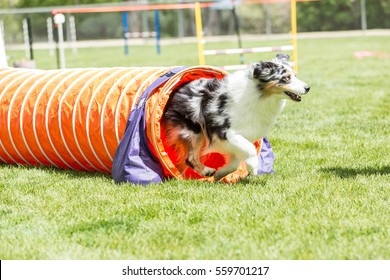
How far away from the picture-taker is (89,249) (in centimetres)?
361

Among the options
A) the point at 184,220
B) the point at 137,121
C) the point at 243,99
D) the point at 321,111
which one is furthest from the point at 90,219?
the point at 321,111

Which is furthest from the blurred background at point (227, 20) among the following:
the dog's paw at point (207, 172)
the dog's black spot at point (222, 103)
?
the dog's black spot at point (222, 103)

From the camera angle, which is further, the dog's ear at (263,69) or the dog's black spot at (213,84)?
the dog's black spot at (213,84)

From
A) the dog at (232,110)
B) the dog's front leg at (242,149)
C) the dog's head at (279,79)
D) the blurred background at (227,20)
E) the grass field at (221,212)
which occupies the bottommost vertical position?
the blurred background at (227,20)

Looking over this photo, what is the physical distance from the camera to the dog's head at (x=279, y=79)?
4.92 m

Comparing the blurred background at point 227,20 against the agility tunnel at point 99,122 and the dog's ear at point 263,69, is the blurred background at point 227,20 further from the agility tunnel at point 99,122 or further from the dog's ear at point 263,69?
the dog's ear at point 263,69

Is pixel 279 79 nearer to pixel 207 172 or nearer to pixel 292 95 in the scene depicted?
pixel 292 95

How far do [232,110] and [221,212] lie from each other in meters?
1.12

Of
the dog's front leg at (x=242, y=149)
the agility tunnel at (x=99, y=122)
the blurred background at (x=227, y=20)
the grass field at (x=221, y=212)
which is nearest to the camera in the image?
the grass field at (x=221, y=212)

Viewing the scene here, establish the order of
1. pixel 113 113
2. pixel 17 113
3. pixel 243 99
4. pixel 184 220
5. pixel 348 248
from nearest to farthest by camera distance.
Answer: pixel 348 248 < pixel 184 220 < pixel 243 99 < pixel 113 113 < pixel 17 113

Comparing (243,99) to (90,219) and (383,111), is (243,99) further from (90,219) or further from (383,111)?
(383,111)

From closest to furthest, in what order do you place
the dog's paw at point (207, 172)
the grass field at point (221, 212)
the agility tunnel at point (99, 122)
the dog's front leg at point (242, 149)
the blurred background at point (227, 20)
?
the grass field at point (221, 212), the dog's front leg at point (242, 149), the agility tunnel at point (99, 122), the dog's paw at point (207, 172), the blurred background at point (227, 20)

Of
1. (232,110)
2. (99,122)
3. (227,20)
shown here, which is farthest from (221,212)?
(227,20)

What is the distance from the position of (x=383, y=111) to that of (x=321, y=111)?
2.61 feet
